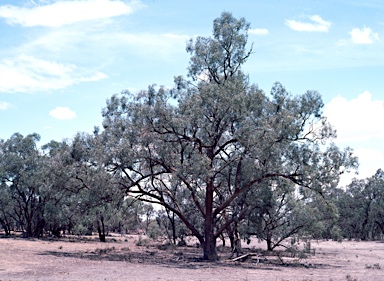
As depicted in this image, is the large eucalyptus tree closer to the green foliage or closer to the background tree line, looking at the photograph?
the background tree line

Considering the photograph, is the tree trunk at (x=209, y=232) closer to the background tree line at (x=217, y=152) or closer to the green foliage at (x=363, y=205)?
the background tree line at (x=217, y=152)

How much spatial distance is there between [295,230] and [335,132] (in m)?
9.66

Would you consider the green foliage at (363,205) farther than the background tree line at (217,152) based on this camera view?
Yes

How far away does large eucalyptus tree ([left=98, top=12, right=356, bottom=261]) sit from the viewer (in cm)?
2495

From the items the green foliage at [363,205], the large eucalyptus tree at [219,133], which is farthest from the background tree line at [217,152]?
the green foliage at [363,205]

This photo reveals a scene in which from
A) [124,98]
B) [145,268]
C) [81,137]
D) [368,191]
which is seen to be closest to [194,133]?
[124,98]

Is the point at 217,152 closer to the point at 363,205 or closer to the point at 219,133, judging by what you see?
the point at 219,133

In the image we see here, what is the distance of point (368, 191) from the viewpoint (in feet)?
273

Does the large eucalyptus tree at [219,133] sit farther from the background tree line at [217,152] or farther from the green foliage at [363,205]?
the green foliage at [363,205]

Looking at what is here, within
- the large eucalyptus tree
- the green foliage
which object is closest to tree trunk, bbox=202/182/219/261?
the large eucalyptus tree

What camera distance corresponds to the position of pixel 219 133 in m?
26.4

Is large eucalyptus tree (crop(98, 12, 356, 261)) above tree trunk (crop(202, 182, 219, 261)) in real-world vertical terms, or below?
above

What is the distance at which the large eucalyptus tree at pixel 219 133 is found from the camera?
81.9 ft

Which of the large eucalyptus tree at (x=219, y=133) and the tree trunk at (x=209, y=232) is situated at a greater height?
the large eucalyptus tree at (x=219, y=133)
